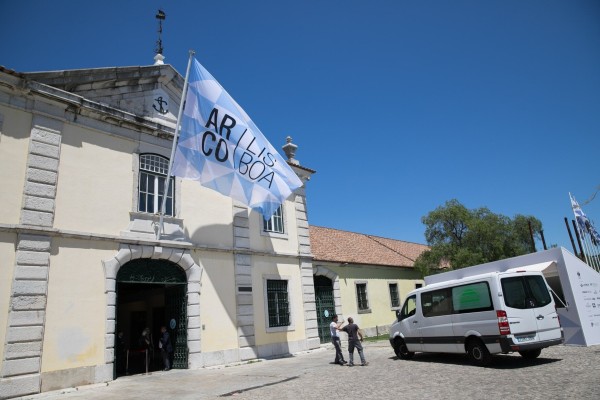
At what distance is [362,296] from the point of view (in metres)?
23.3

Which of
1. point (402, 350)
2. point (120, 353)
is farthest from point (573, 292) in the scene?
point (120, 353)

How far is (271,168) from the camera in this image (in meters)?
13.5

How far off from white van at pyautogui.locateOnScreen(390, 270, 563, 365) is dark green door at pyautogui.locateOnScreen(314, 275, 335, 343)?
7.78m

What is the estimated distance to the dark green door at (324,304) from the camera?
62.4ft

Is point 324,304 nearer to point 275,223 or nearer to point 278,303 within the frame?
point 278,303

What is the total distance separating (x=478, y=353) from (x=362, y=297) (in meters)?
13.3

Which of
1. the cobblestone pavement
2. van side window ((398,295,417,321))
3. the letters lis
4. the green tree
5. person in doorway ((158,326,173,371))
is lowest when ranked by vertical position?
the cobblestone pavement

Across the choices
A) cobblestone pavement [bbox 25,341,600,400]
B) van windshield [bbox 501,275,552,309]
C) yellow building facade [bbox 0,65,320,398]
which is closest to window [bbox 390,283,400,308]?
yellow building facade [bbox 0,65,320,398]

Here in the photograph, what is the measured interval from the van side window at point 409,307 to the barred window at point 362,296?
9.74 metres

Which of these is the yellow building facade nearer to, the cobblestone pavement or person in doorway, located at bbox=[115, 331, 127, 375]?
person in doorway, located at bbox=[115, 331, 127, 375]

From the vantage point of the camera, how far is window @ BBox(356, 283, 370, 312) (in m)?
22.8

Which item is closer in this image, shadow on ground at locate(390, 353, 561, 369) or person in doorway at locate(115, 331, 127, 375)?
shadow on ground at locate(390, 353, 561, 369)

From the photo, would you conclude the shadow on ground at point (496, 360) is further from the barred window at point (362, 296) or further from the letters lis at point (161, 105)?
the letters lis at point (161, 105)

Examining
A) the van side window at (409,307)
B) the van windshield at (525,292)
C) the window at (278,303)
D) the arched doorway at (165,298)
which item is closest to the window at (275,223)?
the window at (278,303)
